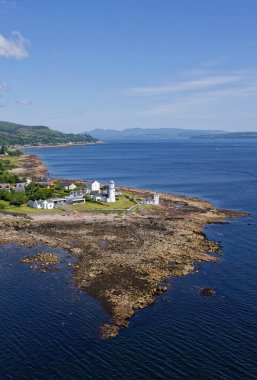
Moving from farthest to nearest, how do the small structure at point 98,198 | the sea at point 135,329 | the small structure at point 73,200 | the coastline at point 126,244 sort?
the small structure at point 98,198, the small structure at point 73,200, the coastline at point 126,244, the sea at point 135,329

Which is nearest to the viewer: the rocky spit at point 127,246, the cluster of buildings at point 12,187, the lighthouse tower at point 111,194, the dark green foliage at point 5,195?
the rocky spit at point 127,246

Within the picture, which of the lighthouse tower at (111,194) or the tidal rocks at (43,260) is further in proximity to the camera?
the lighthouse tower at (111,194)

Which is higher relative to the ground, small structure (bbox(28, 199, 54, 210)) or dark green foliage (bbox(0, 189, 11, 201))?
dark green foliage (bbox(0, 189, 11, 201))

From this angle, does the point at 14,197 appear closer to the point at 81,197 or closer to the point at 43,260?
the point at 81,197

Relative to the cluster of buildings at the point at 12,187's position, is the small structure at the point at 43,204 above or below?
below

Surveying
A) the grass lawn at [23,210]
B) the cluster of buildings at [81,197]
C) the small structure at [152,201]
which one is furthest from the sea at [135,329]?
the small structure at [152,201]

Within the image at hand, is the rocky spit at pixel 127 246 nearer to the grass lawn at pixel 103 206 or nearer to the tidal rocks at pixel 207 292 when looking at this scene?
the tidal rocks at pixel 207 292

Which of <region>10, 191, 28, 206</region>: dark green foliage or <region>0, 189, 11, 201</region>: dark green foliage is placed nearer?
<region>10, 191, 28, 206</region>: dark green foliage

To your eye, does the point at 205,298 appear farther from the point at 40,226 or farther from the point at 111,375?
the point at 40,226

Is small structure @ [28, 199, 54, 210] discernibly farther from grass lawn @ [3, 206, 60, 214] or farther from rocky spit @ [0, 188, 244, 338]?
rocky spit @ [0, 188, 244, 338]

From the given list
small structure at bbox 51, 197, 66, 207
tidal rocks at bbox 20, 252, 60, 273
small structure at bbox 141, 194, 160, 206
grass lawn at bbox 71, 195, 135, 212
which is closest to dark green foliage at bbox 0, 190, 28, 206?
small structure at bbox 51, 197, 66, 207
